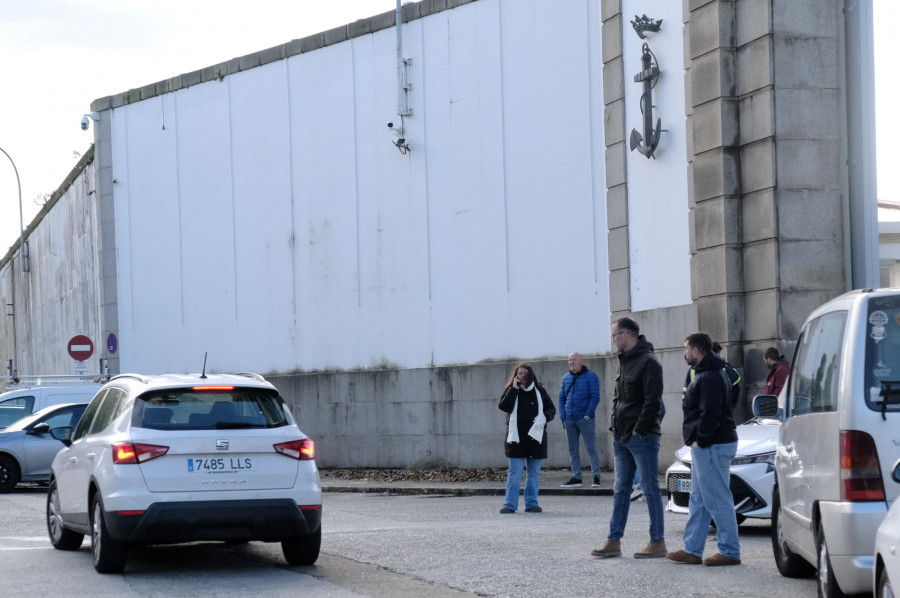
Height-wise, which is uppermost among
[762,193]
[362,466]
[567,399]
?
[762,193]

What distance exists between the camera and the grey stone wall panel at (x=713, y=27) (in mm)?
18938

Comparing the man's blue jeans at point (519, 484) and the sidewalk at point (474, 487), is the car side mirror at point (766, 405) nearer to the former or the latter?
the man's blue jeans at point (519, 484)

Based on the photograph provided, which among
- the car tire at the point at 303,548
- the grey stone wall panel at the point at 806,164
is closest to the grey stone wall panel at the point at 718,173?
the grey stone wall panel at the point at 806,164

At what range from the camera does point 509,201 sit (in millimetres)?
23281

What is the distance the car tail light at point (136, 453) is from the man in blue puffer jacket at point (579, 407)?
9.16 metres

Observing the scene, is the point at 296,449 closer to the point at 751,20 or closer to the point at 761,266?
the point at 761,266

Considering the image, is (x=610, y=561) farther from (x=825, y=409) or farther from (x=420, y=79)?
(x=420, y=79)

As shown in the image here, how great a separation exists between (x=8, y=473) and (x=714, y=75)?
12.5 meters

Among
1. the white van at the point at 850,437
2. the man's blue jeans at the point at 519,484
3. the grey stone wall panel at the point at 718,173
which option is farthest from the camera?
the grey stone wall panel at the point at 718,173

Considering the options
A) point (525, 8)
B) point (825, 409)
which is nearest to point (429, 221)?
point (525, 8)

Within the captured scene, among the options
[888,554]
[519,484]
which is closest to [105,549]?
[888,554]

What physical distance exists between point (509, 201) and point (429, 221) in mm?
2036

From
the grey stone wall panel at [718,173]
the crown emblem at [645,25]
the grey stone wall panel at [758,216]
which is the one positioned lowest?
the grey stone wall panel at [758,216]

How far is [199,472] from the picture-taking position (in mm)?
10211
